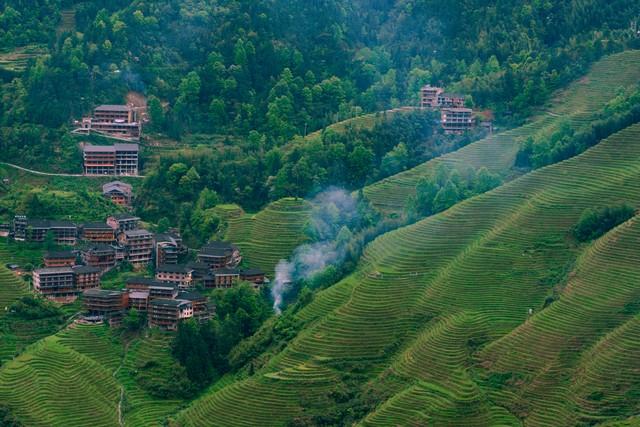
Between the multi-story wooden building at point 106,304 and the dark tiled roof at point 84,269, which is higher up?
the dark tiled roof at point 84,269

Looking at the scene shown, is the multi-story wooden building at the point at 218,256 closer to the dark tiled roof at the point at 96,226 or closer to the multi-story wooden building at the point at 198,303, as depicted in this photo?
the multi-story wooden building at the point at 198,303

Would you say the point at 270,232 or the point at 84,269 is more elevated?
the point at 270,232

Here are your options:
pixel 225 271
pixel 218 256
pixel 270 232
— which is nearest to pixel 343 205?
Answer: pixel 270 232

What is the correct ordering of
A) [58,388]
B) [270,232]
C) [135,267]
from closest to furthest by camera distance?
[58,388]
[135,267]
[270,232]

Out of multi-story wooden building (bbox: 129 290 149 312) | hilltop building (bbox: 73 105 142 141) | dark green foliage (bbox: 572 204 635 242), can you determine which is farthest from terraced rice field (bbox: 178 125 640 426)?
hilltop building (bbox: 73 105 142 141)

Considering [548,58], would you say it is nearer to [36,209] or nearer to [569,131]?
[569,131]

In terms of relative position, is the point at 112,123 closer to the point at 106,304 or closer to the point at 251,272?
the point at 251,272

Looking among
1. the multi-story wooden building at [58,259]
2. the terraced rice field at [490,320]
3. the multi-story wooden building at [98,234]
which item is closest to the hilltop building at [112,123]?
the multi-story wooden building at [98,234]
